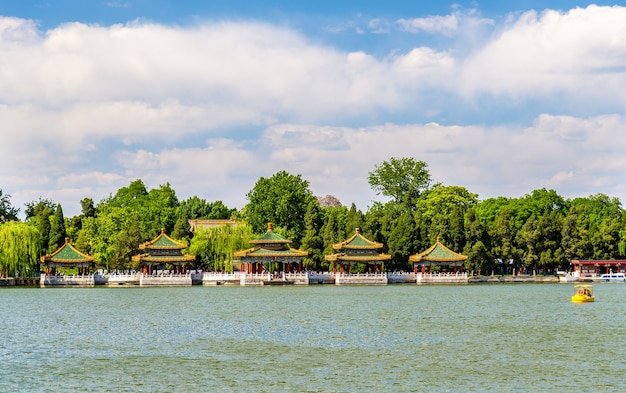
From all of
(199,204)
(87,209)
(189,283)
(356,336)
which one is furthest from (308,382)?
(199,204)

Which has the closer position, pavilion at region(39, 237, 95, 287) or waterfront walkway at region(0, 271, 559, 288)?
pavilion at region(39, 237, 95, 287)

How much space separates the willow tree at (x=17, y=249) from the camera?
8538 centimetres

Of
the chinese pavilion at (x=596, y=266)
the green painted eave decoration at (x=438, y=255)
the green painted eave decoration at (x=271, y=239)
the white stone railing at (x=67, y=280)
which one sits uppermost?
the green painted eave decoration at (x=271, y=239)

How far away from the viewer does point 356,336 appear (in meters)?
39.2

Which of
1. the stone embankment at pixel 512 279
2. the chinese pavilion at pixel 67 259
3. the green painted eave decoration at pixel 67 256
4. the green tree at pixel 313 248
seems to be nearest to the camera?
the green painted eave decoration at pixel 67 256

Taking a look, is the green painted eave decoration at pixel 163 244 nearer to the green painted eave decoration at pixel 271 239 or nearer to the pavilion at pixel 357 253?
the green painted eave decoration at pixel 271 239

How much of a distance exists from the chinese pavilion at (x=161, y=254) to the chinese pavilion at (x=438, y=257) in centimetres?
2313

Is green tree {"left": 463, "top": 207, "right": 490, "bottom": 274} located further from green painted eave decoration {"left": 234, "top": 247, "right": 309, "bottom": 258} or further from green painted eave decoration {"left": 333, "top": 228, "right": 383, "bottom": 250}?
green painted eave decoration {"left": 234, "top": 247, "right": 309, "bottom": 258}

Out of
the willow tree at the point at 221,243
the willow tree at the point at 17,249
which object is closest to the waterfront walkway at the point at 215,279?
the willow tree at the point at 17,249

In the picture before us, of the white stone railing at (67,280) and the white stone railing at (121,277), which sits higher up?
the white stone railing at (121,277)

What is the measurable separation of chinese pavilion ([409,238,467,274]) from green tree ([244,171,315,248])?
56.8 ft

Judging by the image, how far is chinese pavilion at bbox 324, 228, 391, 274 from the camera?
92000 millimetres

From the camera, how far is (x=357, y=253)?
304ft

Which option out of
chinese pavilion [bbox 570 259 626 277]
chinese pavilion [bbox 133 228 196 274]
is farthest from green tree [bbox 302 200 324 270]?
chinese pavilion [bbox 570 259 626 277]
